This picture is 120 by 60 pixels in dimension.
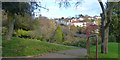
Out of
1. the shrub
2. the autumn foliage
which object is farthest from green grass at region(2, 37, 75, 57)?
the autumn foliage

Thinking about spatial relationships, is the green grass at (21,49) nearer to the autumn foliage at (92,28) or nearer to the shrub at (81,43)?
the shrub at (81,43)

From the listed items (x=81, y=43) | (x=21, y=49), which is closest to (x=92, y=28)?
(x=81, y=43)

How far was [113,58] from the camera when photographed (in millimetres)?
4090

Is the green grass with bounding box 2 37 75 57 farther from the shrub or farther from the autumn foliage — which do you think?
the autumn foliage

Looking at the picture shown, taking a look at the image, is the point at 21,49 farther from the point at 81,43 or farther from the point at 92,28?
the point at 92,28

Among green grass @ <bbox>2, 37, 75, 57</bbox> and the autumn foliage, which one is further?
the autumn foliage

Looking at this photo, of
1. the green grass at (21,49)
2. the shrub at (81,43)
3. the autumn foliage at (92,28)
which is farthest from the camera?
the autumn foliage at (92,28)

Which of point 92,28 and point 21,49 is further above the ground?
point 92,28

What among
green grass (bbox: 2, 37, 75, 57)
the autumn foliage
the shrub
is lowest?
the shrub

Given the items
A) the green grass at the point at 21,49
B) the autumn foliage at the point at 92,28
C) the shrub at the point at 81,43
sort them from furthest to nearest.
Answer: the autumn foliage at the point at 92,28 → the shrub at the point at 81,43 → the green grass at the point at 21,49

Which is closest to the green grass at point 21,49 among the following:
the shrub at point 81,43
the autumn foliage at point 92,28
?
the shrub at point 81,43

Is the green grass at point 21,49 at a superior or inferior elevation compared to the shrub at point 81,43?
superior

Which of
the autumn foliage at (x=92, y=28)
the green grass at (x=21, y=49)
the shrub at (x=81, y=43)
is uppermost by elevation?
Answer: the autumn foliage at (x=92, y=28)

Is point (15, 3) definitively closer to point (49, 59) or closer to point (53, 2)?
point (53, 2)
